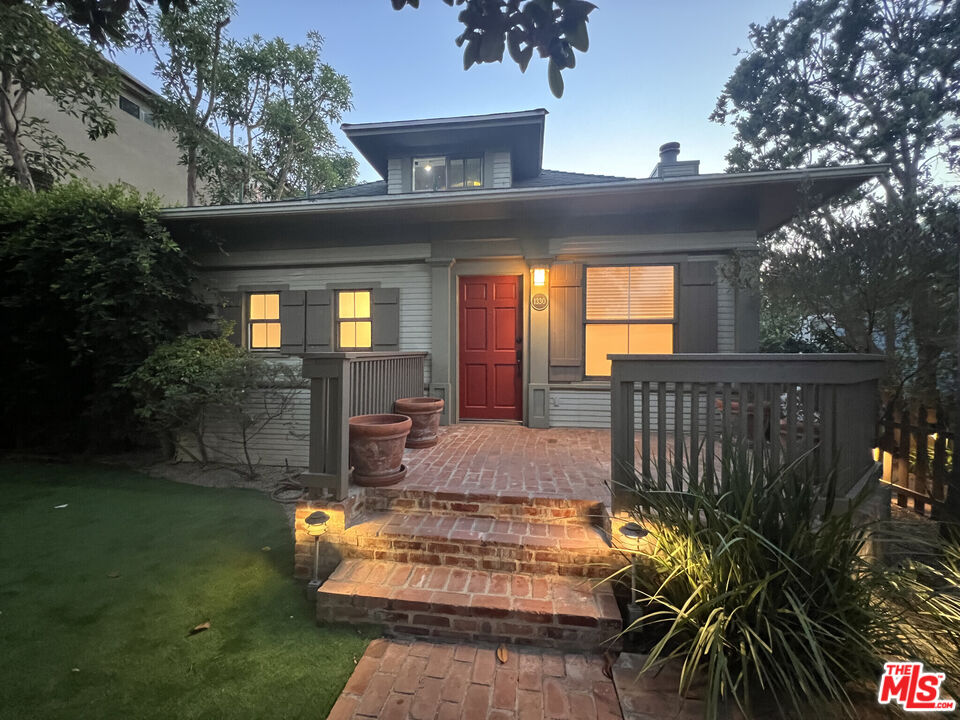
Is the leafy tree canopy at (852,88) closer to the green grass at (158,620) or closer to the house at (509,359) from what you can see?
the house at (509,359)

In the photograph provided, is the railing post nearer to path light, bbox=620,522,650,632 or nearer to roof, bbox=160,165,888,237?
path light, bbox=620,522,650,632

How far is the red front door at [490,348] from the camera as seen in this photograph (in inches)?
206

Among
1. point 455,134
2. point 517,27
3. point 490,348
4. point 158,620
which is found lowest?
point 158,620

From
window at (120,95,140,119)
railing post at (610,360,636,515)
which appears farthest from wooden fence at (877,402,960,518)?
window at (120,95,140,119)

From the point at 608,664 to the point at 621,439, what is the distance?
117cm

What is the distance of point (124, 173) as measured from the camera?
36.4ft

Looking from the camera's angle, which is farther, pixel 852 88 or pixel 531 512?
pixel 852 88

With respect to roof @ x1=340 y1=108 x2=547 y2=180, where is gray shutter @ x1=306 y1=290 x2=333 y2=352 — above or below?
below

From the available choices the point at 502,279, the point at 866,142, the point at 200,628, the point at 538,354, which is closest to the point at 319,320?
the point at 502,279

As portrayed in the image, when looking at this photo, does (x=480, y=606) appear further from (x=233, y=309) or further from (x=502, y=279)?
(x=233, y=309)

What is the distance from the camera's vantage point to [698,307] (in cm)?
468

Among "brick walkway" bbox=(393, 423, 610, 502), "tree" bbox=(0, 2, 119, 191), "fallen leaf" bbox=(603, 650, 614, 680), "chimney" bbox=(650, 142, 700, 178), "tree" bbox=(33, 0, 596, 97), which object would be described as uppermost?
"tree" bbox=(0, 2, 119, 191)

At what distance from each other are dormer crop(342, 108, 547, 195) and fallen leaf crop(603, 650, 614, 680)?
5.98 metres

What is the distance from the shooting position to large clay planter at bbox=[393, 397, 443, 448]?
3934 millimetres
